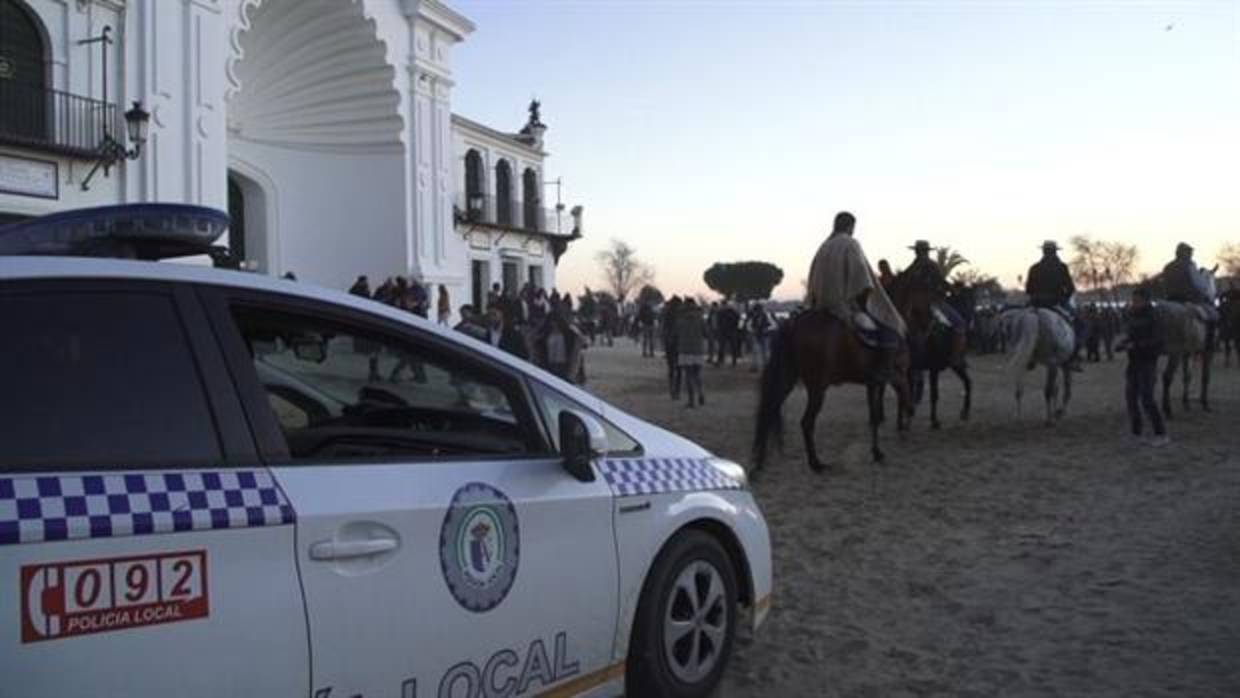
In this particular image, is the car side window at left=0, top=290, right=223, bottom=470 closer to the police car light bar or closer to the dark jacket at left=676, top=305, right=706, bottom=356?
the police car light bar

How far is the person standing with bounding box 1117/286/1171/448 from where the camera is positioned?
37.2ft

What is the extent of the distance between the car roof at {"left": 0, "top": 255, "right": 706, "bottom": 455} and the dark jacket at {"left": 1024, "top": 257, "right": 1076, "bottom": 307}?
12.2m

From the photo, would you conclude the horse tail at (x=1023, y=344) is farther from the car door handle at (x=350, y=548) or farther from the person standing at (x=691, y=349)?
the car door handle at (x=350, y=548)

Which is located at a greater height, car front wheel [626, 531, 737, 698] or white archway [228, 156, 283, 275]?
white archway [228, 156, 283, 275]

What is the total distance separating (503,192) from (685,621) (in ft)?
142

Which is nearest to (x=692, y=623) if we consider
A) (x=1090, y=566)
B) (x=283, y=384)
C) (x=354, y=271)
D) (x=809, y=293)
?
(x=283, y=384)

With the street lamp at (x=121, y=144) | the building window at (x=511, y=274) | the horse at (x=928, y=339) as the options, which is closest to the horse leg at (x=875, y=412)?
the horse at (x=928, y=339)

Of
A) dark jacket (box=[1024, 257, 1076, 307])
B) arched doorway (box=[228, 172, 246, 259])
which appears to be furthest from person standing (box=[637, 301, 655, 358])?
dark jacket (box=[1024, 257, 1076, 307])

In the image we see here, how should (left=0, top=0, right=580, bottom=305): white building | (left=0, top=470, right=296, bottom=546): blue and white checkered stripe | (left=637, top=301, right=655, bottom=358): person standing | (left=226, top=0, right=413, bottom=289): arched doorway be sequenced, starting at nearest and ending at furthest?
(left=0, top=470, right=296, bottom=546): blue and white checkered stripe
(left=0, top=0, right=580, bottom=305): white building
(left=226, top=0, right=413, bottom=289): arched doorway
(left=637, top=301, right=655, bottom=358): person standing

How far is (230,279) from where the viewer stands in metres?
2.95

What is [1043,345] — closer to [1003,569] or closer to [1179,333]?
[1179,333]

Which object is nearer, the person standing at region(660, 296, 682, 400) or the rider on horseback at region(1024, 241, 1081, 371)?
the rider on horseback at region(1024, 241, 1081, 371)

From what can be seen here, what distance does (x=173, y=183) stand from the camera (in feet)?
71.8

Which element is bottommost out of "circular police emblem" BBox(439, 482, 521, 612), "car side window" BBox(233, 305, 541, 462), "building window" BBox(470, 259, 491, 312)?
"circular police emblem" BBox(439, 482, 521, 612)
